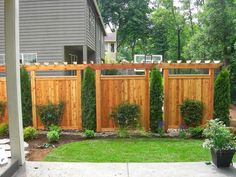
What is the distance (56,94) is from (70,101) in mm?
416

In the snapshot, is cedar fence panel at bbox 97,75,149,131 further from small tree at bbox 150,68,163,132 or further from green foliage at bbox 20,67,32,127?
green foliage at bbox 20,67,32,127

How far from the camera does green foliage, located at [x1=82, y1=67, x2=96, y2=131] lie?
7.66 meters

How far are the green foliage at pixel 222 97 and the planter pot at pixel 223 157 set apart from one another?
3.05 meters

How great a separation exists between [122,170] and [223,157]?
1.56 meters

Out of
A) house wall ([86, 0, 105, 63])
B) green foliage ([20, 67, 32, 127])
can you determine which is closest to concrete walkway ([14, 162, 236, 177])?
green foliage ([20, 67, 32, 127])

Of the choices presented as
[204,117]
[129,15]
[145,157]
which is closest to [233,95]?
[204,117]

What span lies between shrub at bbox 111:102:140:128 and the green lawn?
602 millimetres

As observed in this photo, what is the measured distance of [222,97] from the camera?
7.57m

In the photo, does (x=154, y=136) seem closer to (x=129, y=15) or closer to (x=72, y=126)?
Answer: (x=72, y=126)

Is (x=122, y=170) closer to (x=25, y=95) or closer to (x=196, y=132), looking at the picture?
(x=196, y=132)

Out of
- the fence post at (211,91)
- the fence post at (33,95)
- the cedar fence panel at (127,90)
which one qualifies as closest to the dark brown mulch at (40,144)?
the fence post at (33,95)

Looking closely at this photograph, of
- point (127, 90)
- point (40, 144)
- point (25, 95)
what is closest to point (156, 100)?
point (127, 90)

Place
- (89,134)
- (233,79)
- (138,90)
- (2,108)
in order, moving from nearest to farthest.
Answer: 1. (89,134)
2. (138,90)
3. (2,108)
4. (233,79)

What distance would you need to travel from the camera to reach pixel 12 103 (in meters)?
4.51
